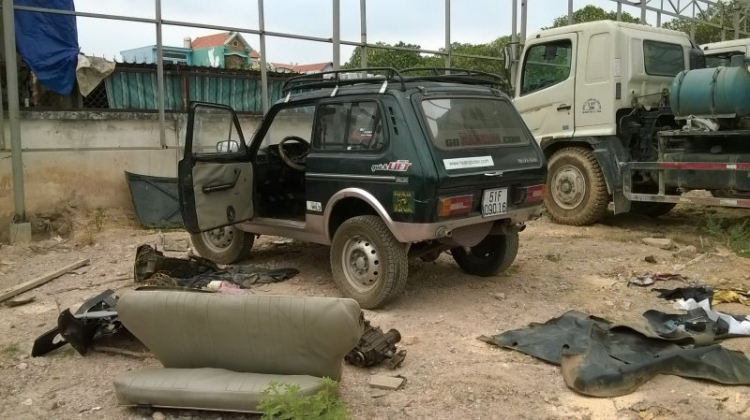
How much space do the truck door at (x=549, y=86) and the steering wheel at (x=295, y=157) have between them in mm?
4007

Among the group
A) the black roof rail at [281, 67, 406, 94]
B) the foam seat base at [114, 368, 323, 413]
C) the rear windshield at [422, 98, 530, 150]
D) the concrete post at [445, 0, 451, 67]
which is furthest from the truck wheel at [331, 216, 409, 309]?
the concrete post at [445, 0, 451, 67]

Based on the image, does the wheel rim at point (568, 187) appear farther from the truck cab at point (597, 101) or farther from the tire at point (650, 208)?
the tire at point (650, 208)

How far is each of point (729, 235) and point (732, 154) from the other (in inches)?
40.4

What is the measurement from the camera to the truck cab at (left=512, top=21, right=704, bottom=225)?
8.45 m

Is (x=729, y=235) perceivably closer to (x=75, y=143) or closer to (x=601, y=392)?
(x=601, y=392)

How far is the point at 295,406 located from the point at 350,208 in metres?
2.72

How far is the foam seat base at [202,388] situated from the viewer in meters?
3.28

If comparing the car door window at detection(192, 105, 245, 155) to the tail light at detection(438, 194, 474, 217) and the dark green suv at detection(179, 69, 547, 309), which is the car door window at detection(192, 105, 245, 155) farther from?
the tail light at detection(438, 194, 474, 217)

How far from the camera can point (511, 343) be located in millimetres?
4375

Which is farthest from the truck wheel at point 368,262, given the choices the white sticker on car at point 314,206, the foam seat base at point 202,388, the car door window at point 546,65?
the car door window at point 546,65

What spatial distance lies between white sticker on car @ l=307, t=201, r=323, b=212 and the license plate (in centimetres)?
140

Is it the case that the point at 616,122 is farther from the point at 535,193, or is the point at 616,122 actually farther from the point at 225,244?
the point at 225,244

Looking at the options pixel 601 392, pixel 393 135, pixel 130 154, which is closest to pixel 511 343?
pixel 601 392

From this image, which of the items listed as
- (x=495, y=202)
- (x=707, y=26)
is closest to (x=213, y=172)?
(x=495, y=202)
